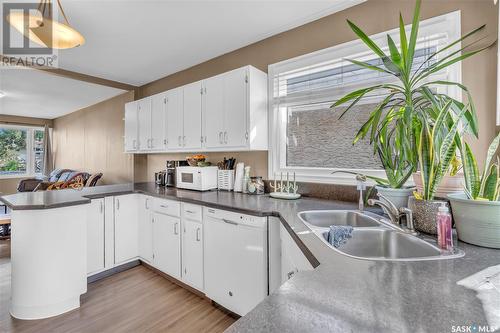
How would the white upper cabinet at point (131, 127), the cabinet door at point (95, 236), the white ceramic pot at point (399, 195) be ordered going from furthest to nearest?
the white upper cabinet at point (131, 127)
the cabinet door at point (95, 236)
the white ceramic pot at point (399, 195)

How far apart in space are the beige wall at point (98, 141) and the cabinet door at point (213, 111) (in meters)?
2.26

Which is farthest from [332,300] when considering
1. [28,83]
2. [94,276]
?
[28,83]

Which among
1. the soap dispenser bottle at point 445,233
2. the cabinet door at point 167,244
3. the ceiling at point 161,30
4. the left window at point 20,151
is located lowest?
the cabinet door at point 167,244

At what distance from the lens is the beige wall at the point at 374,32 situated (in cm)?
154

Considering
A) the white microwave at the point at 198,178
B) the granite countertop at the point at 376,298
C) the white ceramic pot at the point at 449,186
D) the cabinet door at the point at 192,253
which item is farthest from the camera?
the white microwave at the point at 198,178

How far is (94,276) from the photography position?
266cm

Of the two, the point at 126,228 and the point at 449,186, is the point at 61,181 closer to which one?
the point at 126,228

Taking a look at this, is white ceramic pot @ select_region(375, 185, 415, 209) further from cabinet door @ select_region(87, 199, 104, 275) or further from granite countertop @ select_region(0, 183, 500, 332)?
cabinet door @ select_region(87, 199, 104, 275)

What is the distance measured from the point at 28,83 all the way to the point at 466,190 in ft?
19.1

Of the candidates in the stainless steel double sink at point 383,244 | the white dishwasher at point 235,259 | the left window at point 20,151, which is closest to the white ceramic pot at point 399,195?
the stainless steel double sink at point 383,244

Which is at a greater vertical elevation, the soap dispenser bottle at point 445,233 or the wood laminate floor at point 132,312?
the soap dispenser bottle at point 445,233

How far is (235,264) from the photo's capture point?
1938 mm

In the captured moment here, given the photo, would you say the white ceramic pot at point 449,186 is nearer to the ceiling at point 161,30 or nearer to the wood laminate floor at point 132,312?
the ceiling at point 161,30

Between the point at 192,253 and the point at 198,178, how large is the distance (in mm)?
811
